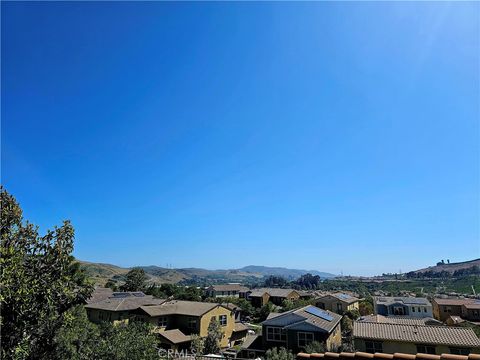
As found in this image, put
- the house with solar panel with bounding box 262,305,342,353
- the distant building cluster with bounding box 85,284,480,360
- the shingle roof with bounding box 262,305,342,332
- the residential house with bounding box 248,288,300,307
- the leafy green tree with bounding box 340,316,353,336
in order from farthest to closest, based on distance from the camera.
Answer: the residential house with bounding box 248,288,300,307 < the leafy green tree with bounding box 340,316,353,336 < the shingle roof with bounding box 262,305,342,332 < the house with solar panel with bounding box 262,305,342,353 < the distant building cluster with bounding box 85,284,480,360

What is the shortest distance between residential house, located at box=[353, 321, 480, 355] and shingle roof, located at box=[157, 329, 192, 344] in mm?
18019

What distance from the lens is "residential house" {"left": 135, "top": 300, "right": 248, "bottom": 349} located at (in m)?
34.9

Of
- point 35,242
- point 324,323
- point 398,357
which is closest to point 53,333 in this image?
point 35,242

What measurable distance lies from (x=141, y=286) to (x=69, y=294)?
7281 cm

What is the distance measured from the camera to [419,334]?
84.6ft

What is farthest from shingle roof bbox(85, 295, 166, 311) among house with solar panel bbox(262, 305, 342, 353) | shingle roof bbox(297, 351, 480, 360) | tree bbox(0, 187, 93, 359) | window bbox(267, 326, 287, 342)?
shingle roof bbox(297, 351, 480, 360)

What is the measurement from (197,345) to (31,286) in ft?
93.5

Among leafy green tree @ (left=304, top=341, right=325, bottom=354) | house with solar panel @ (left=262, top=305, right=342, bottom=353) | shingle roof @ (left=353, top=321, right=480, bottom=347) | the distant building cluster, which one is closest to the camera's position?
shingle roof @ (left=353, top=321, right=480, bottom=347)

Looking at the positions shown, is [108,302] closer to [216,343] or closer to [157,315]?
[157,315]

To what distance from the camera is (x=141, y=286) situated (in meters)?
76.2

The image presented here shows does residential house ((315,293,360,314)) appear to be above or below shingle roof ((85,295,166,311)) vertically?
below

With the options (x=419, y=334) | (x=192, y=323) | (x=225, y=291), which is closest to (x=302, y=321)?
(x=419, y=334)

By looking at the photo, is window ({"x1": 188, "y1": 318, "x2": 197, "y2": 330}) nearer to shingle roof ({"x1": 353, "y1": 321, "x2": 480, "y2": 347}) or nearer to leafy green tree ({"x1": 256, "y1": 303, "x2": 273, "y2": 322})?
shingle roof ({"x1": 353, "y1": 321, "x2": 480, "y2": 347})

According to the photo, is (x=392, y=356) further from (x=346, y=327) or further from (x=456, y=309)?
(x=456, y=309)
